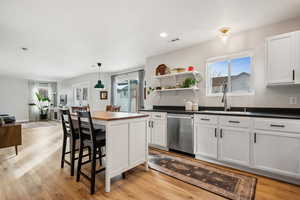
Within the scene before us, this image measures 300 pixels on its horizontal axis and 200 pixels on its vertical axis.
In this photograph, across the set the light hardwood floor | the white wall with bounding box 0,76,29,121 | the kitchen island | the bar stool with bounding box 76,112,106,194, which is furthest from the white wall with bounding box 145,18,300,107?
the white wall with bounding box 0,76,29,121

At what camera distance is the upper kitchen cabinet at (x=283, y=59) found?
232cm

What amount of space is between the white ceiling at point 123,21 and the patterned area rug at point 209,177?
254 centimetres

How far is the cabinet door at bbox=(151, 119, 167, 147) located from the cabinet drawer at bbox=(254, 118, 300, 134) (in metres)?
1.81

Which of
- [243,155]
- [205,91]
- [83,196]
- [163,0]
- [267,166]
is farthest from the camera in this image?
[205,91]

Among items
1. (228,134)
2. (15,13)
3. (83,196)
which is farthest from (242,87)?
(15,13)

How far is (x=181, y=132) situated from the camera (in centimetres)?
331

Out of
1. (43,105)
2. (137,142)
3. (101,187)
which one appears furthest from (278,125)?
(43,105)

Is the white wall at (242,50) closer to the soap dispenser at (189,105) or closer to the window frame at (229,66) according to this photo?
the window frame at (229,66)

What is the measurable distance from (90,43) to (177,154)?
324cm

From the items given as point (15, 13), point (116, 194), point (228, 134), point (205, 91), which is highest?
point (15, 13)

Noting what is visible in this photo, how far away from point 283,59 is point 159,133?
268 cm

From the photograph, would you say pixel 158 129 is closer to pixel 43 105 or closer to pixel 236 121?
pixel 236 121

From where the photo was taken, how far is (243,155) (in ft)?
8.20

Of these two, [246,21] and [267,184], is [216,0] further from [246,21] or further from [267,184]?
[267,184]
